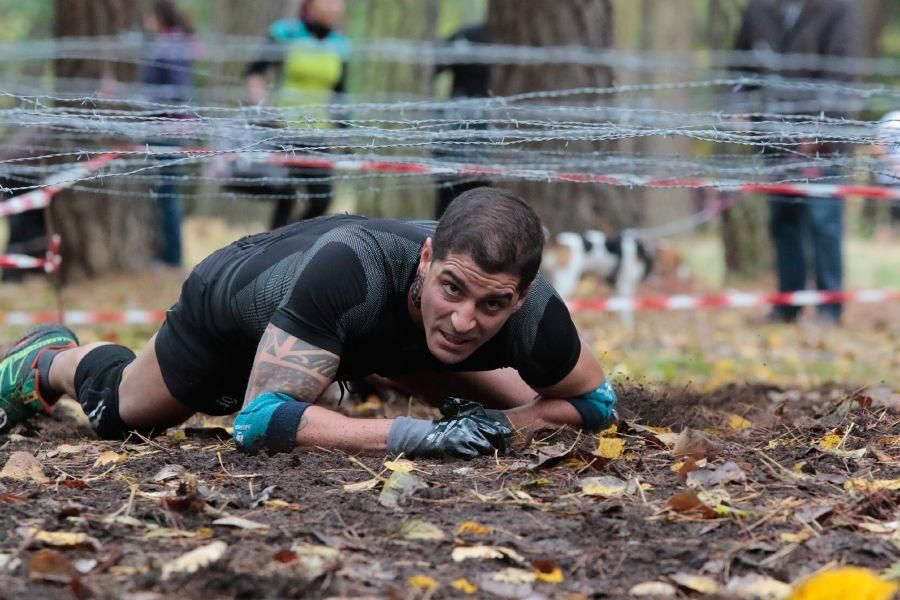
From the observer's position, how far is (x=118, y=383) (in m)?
4.58

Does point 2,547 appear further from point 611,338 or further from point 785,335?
point 785,335

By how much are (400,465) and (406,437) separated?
0.19 metres

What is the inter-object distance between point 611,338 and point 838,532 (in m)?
5.69

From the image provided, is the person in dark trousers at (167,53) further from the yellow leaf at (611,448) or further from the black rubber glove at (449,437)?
the yellow leaf at (611,448)

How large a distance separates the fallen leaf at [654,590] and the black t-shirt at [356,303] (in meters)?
1.35

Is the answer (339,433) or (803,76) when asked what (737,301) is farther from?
(339,433)

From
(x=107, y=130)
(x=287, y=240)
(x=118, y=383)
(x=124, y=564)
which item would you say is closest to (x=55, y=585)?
(x=124, y=564)

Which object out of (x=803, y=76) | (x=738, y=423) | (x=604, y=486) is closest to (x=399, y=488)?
(x=604, y=486)

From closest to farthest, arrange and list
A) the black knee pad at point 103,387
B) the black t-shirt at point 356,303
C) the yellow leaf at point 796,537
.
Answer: the yellow leaf at point 796,537 < the black t-shirt at point 356,303 < the black knee pad at point 103,387

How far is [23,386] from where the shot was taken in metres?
4.85

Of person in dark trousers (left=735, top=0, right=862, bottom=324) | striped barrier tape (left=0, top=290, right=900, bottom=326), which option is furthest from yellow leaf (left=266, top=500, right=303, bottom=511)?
person in dark trousers (left=735, top=0, right=862, bottom=324)

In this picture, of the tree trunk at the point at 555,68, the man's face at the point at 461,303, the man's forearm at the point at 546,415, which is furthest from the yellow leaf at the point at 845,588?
the tree trunk at the point at 555,68

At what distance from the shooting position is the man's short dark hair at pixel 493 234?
3584 mm

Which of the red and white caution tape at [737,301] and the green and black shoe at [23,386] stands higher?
the green and black shoe at [23,386]
